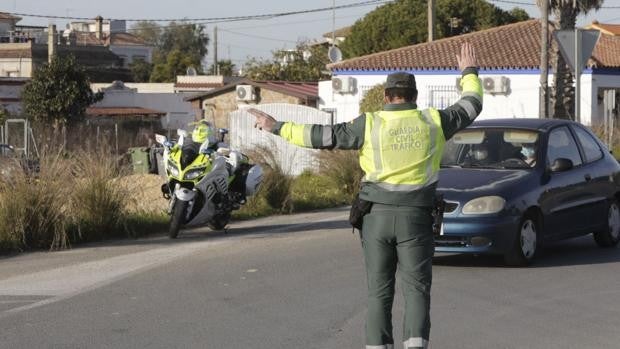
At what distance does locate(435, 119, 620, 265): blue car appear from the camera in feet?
36.2

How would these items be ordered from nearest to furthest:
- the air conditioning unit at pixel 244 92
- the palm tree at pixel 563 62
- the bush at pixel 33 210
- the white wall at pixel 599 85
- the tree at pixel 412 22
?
the bush at pixel 33 210 < the palm tree at pixel 563 62 < the white wall at pixel 599 85 < the air conditioning unit at pixel 244 92 < the tree at pixel 412 22

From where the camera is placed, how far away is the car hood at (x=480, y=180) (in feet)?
36.7

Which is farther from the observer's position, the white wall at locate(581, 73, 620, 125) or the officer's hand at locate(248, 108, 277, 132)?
the white wall at locate(581, 73, 620, 125)

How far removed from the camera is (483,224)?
1098 centimetres

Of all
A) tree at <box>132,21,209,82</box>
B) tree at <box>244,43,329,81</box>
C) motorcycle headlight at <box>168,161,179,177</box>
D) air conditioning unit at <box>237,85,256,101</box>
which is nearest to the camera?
motorcycle headlight at <box>168,161,179,177</box>

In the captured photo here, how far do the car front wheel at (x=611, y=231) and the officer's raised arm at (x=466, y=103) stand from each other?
6258 millimetres

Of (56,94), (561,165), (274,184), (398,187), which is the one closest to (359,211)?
(398,187)

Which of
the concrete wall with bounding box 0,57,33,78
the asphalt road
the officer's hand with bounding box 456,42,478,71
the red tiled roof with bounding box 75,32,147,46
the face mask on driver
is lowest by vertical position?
the asphalt road

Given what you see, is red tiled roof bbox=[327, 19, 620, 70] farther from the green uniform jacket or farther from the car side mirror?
the green uniform jacket

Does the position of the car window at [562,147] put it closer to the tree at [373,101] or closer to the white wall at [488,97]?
the tree at [373,101]

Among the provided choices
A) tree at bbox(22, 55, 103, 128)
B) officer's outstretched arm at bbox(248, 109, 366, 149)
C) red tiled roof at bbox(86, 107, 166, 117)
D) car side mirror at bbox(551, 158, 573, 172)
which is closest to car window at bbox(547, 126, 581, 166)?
car side mirror at bbox(551, 158, 573, 172)

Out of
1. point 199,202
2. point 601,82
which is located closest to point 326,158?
point 199,202

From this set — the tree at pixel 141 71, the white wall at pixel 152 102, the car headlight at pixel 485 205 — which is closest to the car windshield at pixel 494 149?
the car headlight at pixel 485 205

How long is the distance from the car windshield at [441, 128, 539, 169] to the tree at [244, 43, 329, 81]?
54.1 metres
